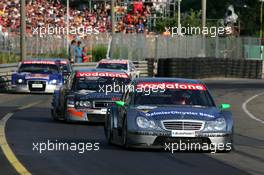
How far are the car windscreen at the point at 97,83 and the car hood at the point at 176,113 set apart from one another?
6.93 meters

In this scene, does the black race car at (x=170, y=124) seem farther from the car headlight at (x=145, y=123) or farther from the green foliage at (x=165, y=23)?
the green foliage at (x=165, y=23)

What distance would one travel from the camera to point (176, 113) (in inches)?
606

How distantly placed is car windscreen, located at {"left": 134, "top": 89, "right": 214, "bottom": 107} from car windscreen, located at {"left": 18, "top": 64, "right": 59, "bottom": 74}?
65.9 feet

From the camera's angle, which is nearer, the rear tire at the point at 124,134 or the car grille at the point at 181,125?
the car grille at the point at 181,125

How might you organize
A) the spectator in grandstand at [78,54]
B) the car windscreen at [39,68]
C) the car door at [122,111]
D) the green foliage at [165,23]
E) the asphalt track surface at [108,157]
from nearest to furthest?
the asphalt track surface at [108,157], the car door at [122,111], the car windscreen at [39,68], the spectator in grandstand at [78,54], the green foliage at [165,23]

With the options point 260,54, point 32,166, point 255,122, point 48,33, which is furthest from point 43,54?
point 32,166

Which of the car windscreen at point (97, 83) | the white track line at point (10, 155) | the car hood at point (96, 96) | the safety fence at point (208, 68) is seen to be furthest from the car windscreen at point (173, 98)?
the safety fence at point (208, 68)

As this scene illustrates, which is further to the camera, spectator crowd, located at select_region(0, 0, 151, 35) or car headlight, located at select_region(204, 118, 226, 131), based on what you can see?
spectator crowd, located at select_region(0, 0, 151, 35)

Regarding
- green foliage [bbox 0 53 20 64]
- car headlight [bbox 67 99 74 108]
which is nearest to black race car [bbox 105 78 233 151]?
car headlight [bbox 67 99 74 108]

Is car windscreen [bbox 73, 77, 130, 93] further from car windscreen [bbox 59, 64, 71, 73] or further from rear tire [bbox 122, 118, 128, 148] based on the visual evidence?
car windscreen [bbox 59, 64, 71, 73]

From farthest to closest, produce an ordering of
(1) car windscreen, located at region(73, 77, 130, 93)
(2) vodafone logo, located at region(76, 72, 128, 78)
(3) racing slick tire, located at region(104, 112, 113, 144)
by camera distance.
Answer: (2) vodafone logo, located at region(76, 72, 128, 78) < (1) car windscreen, located at region(73, 77, 130, 93) < (3) racing slick tire, located at region(104, 112, 113, 144)

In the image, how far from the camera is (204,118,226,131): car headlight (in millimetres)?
15336

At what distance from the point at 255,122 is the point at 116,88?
376 centimetres

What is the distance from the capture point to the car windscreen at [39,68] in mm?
36250
